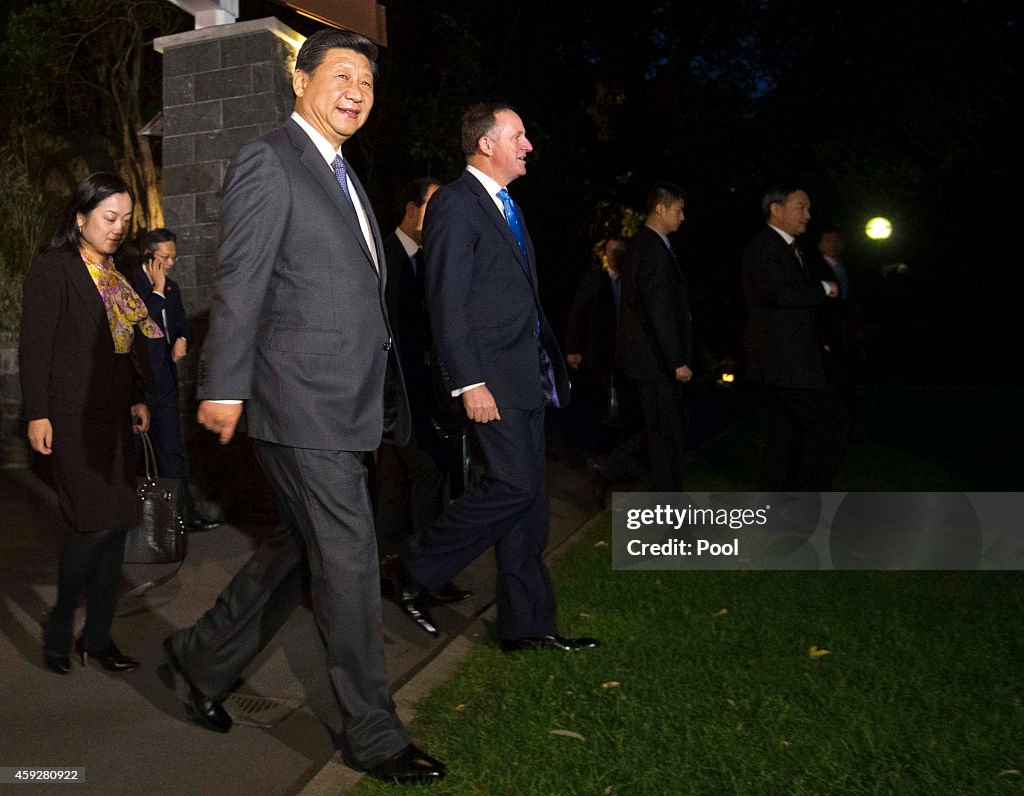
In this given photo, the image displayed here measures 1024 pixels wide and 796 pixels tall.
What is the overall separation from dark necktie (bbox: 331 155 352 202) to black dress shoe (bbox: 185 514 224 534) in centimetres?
450

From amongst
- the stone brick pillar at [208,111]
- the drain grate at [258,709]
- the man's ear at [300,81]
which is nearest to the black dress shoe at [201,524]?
the stone brick pillar at [208,111]

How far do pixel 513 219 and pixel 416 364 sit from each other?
1412mm

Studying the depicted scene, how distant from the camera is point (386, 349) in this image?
3.72 m

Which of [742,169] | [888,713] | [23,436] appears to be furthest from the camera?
[742,169]

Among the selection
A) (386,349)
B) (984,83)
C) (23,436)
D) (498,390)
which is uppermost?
(984,83)

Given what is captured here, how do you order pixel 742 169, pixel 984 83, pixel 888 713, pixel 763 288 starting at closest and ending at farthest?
pixel 888 713, pixel 763 288, pixel 984 83, pixel 742 169

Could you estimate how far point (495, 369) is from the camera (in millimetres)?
4734

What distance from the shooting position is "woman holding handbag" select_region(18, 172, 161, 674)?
4562mm

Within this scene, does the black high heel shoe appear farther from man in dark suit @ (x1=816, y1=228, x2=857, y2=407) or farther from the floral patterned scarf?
man in dark suit @ (x1=816, y1=228, x2=857, y2=407)

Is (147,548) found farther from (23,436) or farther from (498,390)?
(23,436)

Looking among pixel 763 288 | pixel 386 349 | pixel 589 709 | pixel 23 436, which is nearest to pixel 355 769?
pixel 589 709

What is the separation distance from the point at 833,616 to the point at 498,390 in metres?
2.01

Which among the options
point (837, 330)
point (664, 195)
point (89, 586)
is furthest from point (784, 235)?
point (89, 586)

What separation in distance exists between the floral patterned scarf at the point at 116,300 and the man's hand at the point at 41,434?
399 millimetres
